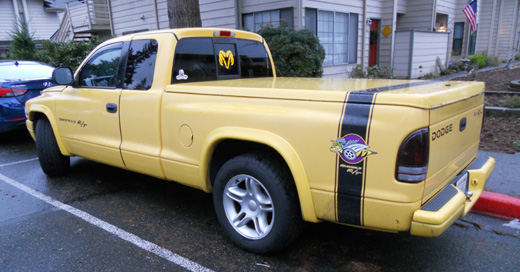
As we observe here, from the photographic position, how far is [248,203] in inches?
117

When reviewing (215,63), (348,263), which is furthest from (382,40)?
(348,263)

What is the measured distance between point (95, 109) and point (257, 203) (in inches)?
89.2

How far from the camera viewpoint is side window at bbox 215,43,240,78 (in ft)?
13.0

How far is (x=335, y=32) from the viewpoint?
1084 cm

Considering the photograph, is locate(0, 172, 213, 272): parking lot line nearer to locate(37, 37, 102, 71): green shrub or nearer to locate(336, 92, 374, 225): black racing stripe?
locate(336, 92, 374, 225): black racing stripe

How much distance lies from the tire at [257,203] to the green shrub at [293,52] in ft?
18.0

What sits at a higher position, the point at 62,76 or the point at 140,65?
the point at 140,65

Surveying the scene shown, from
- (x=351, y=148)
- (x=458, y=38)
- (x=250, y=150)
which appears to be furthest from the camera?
(x=458, y=38)

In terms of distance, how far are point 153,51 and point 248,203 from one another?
1790mm

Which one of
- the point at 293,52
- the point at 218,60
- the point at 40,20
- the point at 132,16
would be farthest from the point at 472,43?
the point at 40,20

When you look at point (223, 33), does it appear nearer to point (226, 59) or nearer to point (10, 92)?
point (226, 59)

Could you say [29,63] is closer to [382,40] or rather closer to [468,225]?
Result: [468,225]

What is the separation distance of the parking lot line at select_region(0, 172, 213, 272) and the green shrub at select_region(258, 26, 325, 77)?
17.3 feet

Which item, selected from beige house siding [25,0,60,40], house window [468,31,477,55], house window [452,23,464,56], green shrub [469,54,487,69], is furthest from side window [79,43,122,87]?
beige house siding [25,0,60,40]
